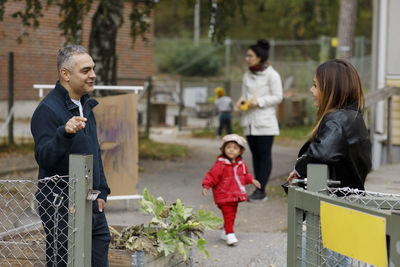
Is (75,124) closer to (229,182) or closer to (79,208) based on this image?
(79,208)

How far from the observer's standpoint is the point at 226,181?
620cm

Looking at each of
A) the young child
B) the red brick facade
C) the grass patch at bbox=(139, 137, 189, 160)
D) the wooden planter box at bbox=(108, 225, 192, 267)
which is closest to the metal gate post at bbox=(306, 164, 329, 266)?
the wooden planter box at bbox=(108, 225, 192, 267)

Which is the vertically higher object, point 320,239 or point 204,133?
point 320,239

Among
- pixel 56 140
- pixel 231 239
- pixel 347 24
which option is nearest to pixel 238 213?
pixel 231 239

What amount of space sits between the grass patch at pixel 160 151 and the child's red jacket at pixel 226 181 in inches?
260

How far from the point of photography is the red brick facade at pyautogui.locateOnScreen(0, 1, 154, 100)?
15312 millimetres

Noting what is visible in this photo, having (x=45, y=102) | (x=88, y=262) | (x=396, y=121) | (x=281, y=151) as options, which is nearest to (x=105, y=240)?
(x=88, y=262)

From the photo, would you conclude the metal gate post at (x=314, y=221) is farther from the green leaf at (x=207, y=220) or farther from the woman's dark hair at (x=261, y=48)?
the woman's dark hair at (x=261, y=48)

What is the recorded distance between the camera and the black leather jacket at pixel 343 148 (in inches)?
143

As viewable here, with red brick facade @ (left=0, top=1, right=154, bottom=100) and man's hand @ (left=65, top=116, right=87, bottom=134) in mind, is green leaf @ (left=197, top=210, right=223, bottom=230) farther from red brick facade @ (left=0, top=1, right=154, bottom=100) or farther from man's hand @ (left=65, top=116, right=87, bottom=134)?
red brick facade @ (left=0, top=1, right=154, bottom=100)

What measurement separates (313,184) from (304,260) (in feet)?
1.27

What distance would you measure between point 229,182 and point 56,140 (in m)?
2.90

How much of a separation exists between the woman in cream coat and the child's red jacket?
185 cm

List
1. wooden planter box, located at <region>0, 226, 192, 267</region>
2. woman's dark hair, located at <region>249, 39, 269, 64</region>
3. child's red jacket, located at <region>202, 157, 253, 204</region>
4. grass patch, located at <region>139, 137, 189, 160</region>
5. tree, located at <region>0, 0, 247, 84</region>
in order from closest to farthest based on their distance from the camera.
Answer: wooden planter box, located at <region>0, 226, 192, 267</region> < child's red jacket, located at <region>202, 157, 253, 204</region> < woman's dark hair, located at <region>249, 39, 269, 64</region> < tree, located at <region>0, 0, 247, 84</region> < grass patch, located at <region>139, 137, 189, 160</region>
